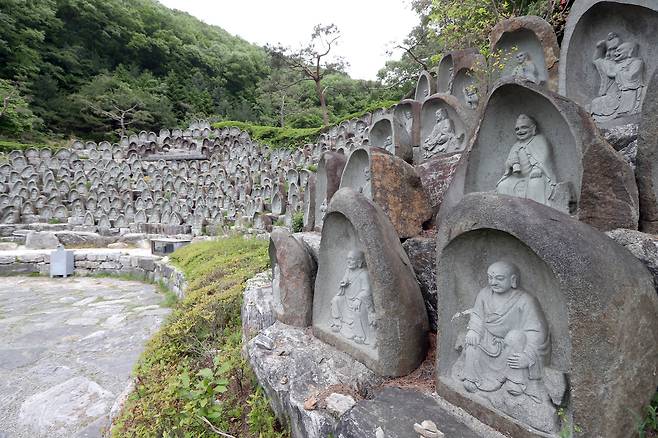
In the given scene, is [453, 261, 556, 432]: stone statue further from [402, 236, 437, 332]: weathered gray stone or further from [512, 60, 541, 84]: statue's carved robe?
[512, 60, 541, 84]: statue's carved robe

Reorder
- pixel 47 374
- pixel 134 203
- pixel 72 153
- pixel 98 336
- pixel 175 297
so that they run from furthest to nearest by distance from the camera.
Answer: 1. pixel 72 153
2. pixel 134 203
3. pixel 175 297
4. pixel 98 336
5. pixel 47 374

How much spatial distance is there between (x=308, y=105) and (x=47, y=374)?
34.1m

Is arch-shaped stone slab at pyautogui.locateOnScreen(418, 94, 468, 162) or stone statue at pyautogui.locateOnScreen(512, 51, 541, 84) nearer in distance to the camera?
stone statue at pyautogui.locateOnScreen(512, 51, 541, 84)

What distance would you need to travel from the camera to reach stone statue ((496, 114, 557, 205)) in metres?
2.31

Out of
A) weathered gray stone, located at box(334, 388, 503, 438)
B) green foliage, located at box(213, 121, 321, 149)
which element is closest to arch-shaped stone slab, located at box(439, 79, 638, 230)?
weathered gray stone, located at box(334, 388, 503, 438)

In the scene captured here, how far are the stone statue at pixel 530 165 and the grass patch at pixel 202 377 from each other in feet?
7.39

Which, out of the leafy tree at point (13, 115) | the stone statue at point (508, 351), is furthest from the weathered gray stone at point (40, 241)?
the leafy tree at point (13, 115)

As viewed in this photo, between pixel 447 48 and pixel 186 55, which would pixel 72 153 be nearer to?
pixel 447 48

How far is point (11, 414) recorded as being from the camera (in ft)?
11.7

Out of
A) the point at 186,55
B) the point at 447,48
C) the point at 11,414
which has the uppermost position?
the point at 186,55

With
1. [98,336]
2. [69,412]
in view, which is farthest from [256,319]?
[98,336]

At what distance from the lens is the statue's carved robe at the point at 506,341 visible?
1644 millimetres

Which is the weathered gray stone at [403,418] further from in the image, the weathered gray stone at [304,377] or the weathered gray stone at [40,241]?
Answer: the weathered gray stone at [40,241]

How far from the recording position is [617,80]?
2.71 m
